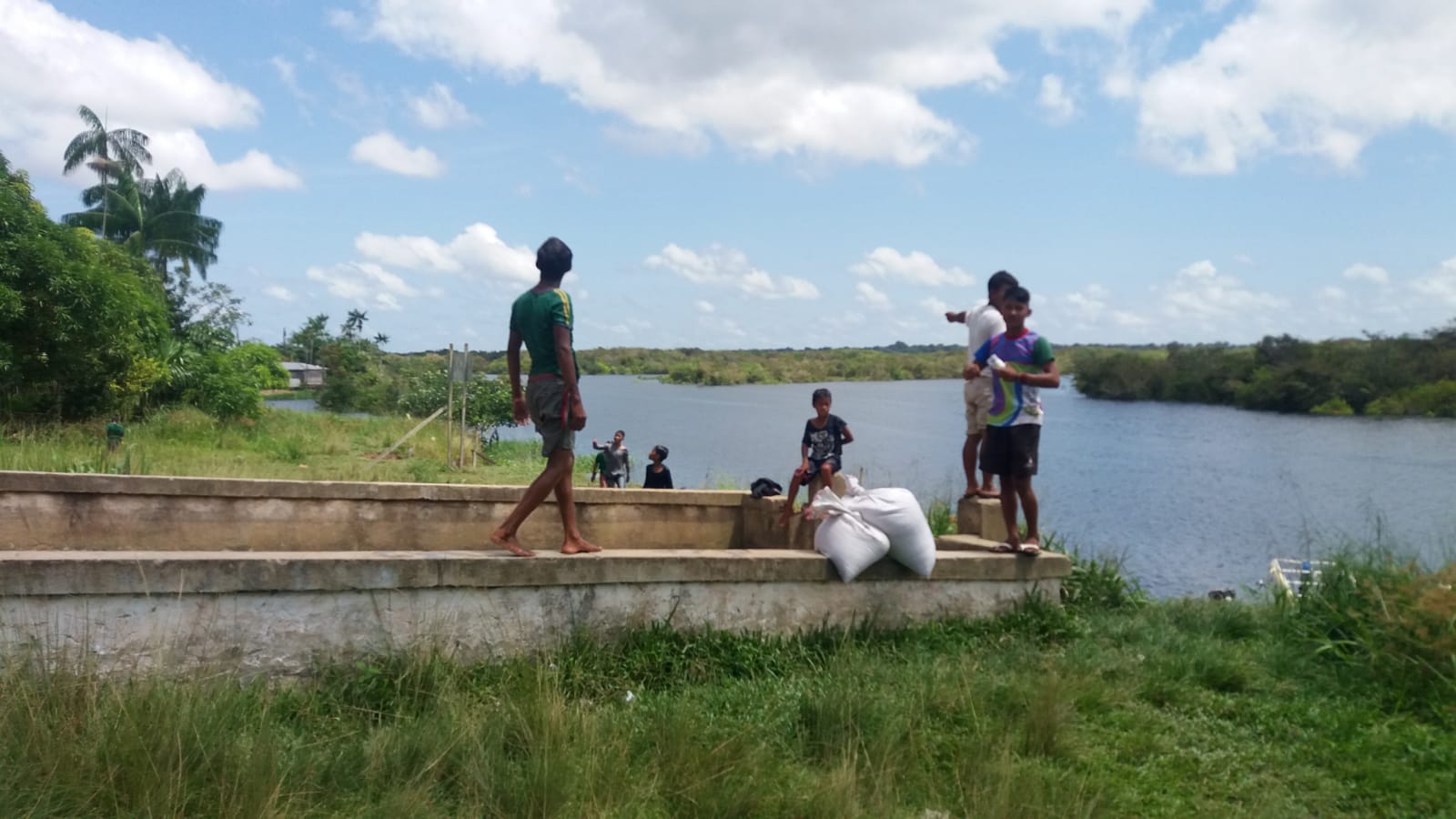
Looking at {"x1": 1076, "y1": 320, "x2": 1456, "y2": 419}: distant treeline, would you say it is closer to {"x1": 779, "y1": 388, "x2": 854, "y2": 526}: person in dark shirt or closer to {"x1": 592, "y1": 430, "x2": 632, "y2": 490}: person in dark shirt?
{"x1": 592, "y1": 430, "x2": 632, "y2": 490}: person in dark shirt

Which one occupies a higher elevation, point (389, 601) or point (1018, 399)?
point (1018, 399)

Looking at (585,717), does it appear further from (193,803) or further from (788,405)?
(788,405)

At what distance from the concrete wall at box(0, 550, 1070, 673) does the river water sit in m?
4.38

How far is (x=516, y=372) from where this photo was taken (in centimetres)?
612

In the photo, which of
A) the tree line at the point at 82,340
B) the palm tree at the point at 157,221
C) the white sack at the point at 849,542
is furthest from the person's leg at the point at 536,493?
the palm tree at the point at 157,221

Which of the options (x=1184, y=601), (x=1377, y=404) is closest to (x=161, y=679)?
(x=1184, y=601)

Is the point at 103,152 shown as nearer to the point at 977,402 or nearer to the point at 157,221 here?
the point at 157,221

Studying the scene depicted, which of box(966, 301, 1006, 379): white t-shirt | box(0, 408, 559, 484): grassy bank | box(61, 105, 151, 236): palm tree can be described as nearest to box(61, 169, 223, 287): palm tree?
box(61, 105, 151, 236): palm tree

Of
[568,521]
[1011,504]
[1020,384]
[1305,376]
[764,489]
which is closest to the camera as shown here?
[568,521]

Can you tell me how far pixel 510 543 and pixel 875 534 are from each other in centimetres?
221

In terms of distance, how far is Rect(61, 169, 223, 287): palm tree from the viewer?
166 feet

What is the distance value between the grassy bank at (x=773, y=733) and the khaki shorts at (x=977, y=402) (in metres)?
1.93

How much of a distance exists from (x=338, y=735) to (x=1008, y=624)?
428 cm

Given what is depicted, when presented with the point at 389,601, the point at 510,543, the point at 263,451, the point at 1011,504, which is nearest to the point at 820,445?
the point at 1011,504
